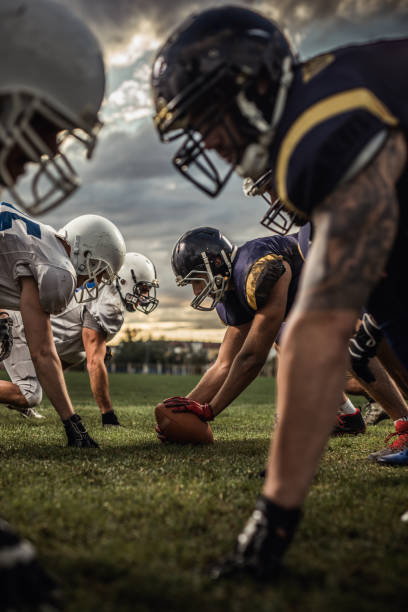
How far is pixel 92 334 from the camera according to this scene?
6.52 metres

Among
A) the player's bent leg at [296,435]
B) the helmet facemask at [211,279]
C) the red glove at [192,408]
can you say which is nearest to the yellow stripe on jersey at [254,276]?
the helmet facemask at [211,279]

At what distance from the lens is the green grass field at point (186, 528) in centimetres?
134

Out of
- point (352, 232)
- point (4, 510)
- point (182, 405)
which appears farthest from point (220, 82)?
point (182, 405)

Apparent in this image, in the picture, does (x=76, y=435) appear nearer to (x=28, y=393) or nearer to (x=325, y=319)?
(x=28, y=393)

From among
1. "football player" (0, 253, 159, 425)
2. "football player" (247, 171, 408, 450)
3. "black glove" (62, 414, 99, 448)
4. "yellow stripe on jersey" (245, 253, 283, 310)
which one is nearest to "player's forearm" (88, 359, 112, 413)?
"football player" (0, 253, 159, 425)

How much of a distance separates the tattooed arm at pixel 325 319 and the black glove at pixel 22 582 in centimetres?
63

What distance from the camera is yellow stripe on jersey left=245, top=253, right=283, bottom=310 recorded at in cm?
413

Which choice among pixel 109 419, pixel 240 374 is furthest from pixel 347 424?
pixel 109 419

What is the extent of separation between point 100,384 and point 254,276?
9.14ft

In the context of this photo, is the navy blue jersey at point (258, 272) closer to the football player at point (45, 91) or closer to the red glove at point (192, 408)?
the red glove at point (192, 408)

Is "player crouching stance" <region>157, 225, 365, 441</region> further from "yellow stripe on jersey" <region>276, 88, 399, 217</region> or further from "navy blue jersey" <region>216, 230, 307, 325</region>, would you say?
"yellow stripe on jersey" <region>276, 88, 399, 217</region>

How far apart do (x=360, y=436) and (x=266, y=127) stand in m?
3.88

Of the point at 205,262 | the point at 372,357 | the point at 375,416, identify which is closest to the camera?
the point at 372,357

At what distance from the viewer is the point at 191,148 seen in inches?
82.4
